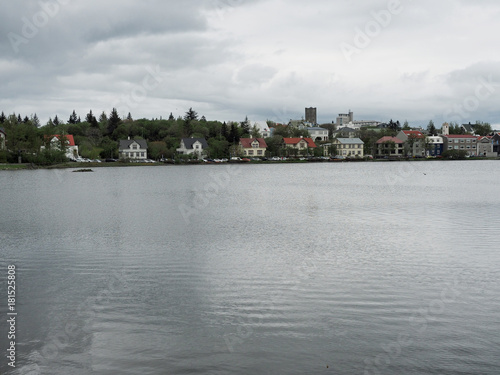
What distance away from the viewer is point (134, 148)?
10694 cm

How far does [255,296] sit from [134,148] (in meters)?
101

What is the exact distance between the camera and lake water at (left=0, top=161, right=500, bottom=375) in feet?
24.8

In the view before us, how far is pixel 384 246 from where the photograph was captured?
15914 mm

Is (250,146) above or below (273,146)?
below

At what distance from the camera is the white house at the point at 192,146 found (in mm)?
110525

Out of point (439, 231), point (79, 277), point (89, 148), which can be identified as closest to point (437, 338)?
A: point (79, 277)

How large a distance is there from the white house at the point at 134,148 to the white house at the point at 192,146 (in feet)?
27.8

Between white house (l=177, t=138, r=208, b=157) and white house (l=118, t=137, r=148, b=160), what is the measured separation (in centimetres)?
848

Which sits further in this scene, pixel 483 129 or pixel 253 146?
pixel 483 129

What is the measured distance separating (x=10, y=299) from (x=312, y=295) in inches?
265

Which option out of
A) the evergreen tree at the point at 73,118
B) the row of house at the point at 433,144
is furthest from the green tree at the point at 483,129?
the evergreen tree at the point at 73,118

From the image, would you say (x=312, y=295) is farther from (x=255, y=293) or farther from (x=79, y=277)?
(x=79, y=277)

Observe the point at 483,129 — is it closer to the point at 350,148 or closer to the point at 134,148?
the point at 350,148

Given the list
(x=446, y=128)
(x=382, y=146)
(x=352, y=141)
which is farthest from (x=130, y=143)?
(x=446, y=128)
